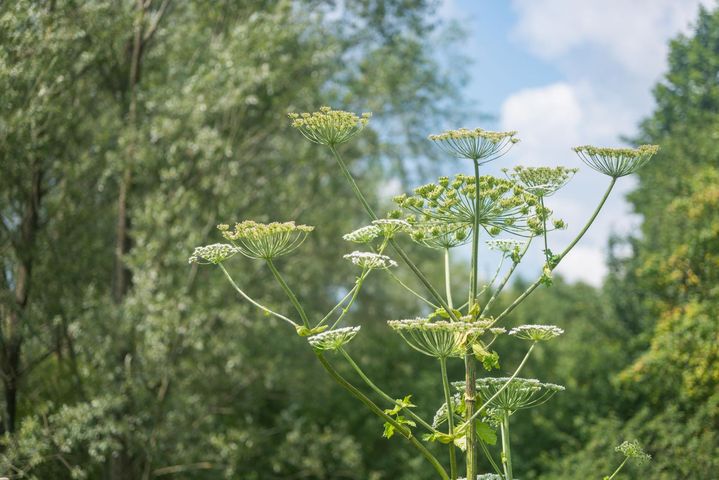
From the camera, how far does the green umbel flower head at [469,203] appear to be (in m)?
3.66

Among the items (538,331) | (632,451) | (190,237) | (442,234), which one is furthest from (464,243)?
(190,237)

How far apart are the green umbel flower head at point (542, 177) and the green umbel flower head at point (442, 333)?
71 cm

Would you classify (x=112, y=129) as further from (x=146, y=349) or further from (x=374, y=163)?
(x=374, y=163)

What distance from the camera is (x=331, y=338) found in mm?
3268

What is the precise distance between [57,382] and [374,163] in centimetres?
849

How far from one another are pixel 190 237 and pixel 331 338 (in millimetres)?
7992

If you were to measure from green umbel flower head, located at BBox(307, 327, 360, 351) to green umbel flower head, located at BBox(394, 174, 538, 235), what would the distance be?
70 cm

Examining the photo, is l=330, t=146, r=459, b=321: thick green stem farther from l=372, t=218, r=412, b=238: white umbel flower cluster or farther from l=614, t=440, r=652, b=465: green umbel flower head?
l=614, t=440, r=652, b=465: green umbel flower head

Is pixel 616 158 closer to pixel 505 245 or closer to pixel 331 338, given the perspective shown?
pixel 505 245

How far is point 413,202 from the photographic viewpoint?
3727 millimetres

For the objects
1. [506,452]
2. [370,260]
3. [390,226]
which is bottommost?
[506,452]

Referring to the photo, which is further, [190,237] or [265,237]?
[190,237]

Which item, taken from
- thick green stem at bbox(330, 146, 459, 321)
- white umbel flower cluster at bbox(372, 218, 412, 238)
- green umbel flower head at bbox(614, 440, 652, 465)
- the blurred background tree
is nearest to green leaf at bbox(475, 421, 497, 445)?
thick green stem at bbox(330, 146, 459, 321)

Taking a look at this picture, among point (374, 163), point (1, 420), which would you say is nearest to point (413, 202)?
point (1, 420)
